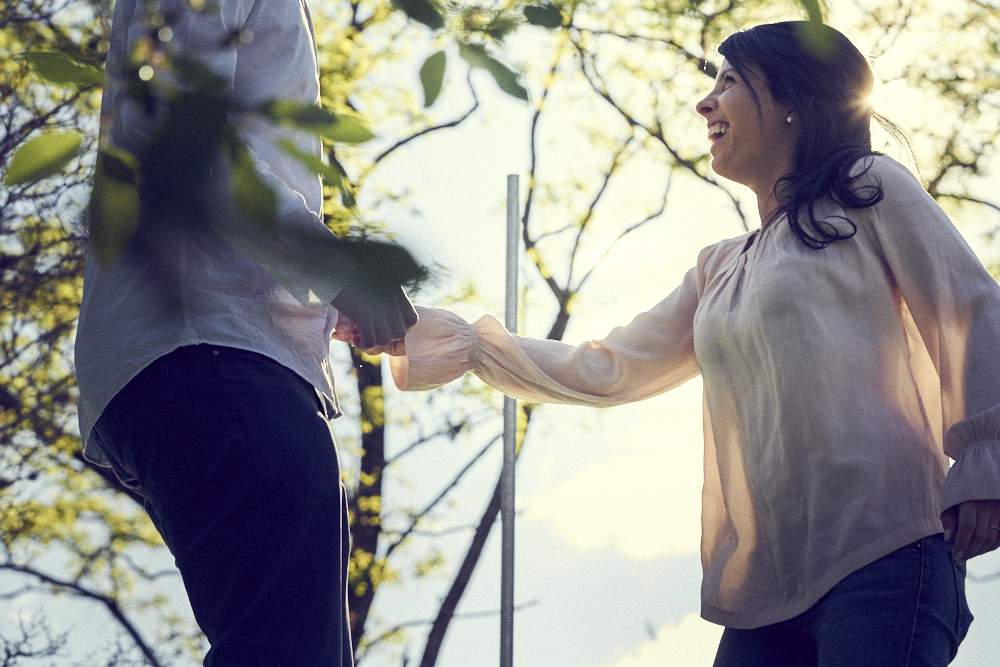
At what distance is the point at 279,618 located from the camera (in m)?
0.95

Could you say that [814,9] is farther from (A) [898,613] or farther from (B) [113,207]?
(A) [898,613]

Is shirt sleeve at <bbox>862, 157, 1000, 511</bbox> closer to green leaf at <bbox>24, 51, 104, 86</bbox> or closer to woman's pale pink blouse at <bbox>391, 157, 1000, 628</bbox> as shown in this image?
woman's pale pink blouse at <bbox>391, 157, 1000, 628</bbox>

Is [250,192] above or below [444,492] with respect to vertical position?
below

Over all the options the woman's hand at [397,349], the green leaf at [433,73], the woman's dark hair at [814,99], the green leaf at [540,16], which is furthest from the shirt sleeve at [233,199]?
the woman's dark hair at [814,99]

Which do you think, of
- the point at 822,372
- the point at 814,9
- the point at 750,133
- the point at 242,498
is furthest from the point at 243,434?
the point at 750,133

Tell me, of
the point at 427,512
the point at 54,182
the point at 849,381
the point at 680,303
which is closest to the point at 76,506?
the point at 427,512

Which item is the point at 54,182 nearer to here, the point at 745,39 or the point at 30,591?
the point at 745,39

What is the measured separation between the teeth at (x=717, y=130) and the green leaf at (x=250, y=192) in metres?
1.35

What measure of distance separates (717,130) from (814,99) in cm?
17

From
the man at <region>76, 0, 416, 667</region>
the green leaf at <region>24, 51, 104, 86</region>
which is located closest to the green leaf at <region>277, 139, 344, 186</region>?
the green leaf at <region>24, 51, 104, 86</region>

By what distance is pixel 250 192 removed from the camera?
48 centimetres

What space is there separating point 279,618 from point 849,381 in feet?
2.82

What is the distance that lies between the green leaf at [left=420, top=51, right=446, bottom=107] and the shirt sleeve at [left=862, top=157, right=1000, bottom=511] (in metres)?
0.91

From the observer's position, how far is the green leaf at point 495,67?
0.69m
